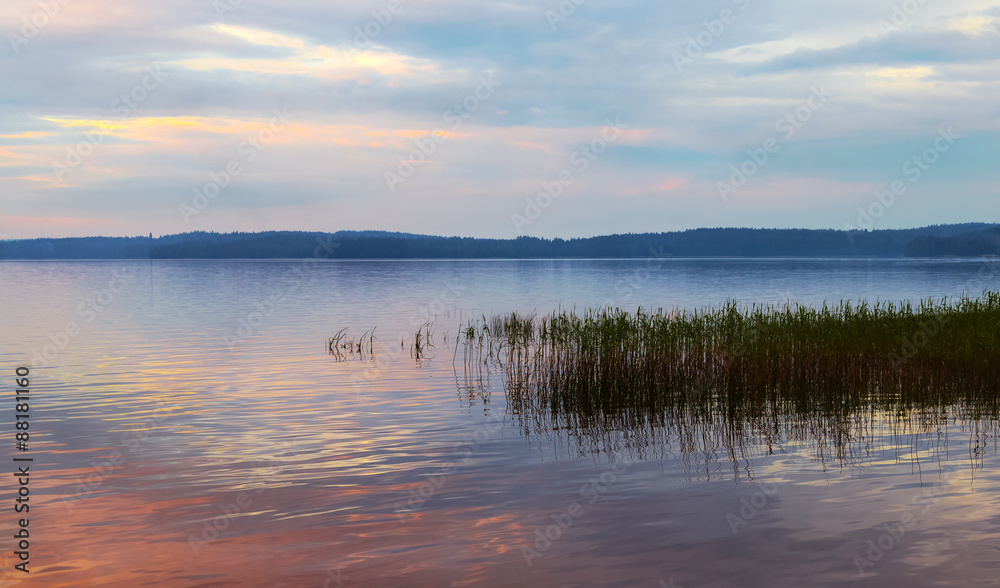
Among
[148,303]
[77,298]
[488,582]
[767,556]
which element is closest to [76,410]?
[488,582]

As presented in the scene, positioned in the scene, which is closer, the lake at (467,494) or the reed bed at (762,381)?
the lake at (467,494)

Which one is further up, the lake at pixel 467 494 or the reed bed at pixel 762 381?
the reed bed at pixel 762 381

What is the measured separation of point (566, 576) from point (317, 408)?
36.4 feet

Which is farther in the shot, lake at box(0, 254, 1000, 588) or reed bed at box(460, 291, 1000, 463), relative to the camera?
reed bed at box(460, 291, 1000, 463)

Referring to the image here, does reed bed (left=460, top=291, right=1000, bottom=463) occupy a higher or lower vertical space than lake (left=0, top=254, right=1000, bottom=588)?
higher

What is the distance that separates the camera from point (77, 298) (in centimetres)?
6406

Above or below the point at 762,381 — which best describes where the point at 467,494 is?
below

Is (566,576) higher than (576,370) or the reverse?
the reverse

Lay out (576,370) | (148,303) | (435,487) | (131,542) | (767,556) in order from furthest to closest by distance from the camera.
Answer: (148,303) → (576,370) → (435,487) → (131,542) → (767,556)

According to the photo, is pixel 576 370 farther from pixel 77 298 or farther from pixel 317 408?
pixel 77 298

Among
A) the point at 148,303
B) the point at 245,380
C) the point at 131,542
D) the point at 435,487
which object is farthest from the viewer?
the point at 148,303

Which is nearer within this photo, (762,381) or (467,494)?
(467,494)

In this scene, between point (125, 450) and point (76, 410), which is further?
point (76, 410)

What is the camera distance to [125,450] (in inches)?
546
